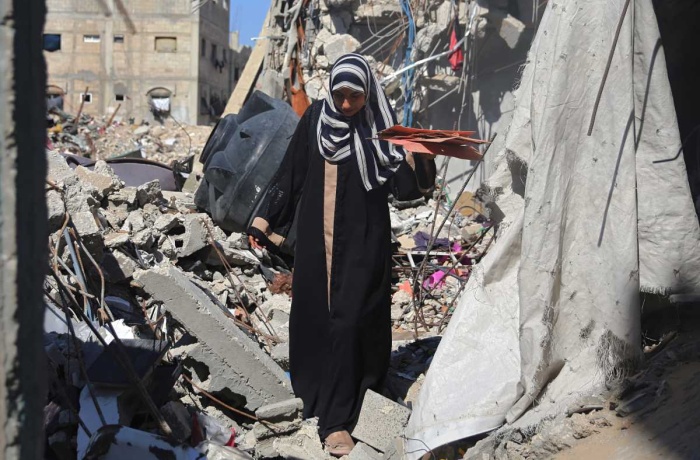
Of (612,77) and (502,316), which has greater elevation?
(612,77)

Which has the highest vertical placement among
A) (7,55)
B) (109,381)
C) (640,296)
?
(7,55)

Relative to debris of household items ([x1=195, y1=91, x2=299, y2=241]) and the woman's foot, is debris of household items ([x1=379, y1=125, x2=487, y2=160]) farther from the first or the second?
debris of household items ([x1=195, y1=91, x2=299, y2=241])

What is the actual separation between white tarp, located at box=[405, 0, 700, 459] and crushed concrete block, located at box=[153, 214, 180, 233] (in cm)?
334

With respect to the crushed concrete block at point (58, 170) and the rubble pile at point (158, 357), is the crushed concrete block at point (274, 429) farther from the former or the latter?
the crushed concrete block at point (58, 170)

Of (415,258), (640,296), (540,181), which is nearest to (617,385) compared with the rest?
(640,296)

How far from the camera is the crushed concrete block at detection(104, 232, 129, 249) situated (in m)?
4.70

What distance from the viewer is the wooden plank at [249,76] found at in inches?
516

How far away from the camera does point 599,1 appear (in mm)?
2648

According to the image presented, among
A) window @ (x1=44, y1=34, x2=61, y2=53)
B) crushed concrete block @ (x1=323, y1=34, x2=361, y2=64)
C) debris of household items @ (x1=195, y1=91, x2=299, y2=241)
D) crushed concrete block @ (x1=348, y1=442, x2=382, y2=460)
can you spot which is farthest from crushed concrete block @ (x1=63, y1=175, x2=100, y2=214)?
window @ (x1=44, y1=34, x2=61, y2=53)

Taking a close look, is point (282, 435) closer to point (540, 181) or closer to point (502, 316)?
point (502, 316)

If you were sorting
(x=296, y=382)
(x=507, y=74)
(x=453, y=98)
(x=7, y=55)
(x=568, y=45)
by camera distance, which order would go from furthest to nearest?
1. (x=453, y=98)
2. (x=507, y=74)
3. (x=296, y=382)
4. (x=568, y=45)
5. (x=7, y=55)

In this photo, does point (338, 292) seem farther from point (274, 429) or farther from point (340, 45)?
point (340, 45)

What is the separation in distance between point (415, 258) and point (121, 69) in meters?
33.1

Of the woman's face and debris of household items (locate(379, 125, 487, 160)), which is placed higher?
the woman's face
